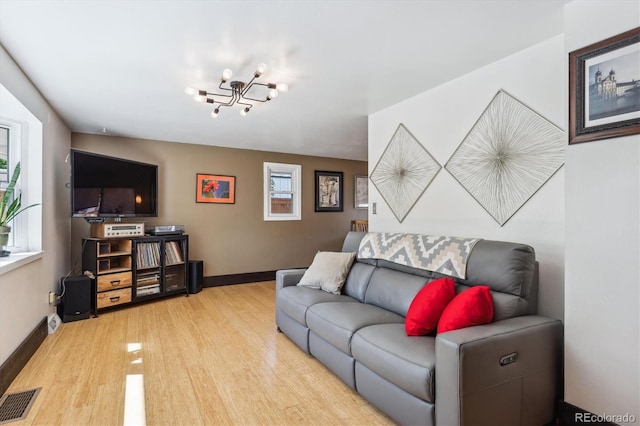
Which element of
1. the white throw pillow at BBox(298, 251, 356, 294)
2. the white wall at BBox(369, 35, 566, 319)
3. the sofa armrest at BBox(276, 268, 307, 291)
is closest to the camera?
the white wall at BBox(369, 35, 566, 319)

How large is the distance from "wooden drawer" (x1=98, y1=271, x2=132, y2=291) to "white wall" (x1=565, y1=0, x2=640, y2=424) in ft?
14.1

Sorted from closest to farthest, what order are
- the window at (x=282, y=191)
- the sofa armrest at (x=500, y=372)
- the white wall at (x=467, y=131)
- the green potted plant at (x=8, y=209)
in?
the sofa armrest at (x=500, y=372)
the white wall at (x=467, y=131)
the green potted plant at (x=8, y=209)
the window at (x=282, y=191)

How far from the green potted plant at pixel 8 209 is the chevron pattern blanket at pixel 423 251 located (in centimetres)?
290

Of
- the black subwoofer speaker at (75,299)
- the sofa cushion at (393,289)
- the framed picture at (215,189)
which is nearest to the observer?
the sofa cushion at (393,289)

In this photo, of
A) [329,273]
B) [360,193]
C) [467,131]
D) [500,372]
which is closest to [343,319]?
[329,273]

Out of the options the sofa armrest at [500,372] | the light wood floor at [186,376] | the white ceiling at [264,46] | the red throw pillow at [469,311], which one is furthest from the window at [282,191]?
the sofa armrest at [500,372]

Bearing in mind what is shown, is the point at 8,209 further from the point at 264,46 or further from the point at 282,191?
the point at 282,191

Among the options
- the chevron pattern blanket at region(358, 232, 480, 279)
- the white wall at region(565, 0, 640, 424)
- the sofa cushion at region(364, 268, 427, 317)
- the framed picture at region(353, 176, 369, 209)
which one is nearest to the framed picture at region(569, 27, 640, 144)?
the white wall at region(565, 0, 640, 424)

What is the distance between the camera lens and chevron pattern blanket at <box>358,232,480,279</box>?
2337mm

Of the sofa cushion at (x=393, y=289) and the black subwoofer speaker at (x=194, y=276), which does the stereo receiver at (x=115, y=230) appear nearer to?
the black subwoofer speaker at (x=194, y=276)

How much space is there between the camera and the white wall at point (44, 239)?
7.70 feet

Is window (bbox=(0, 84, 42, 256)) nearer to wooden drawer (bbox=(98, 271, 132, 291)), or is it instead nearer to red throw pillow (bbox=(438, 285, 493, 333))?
wooden drawer (bbox=(98, 271, 132, 291))

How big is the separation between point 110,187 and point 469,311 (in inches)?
162

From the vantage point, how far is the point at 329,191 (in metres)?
6.55
